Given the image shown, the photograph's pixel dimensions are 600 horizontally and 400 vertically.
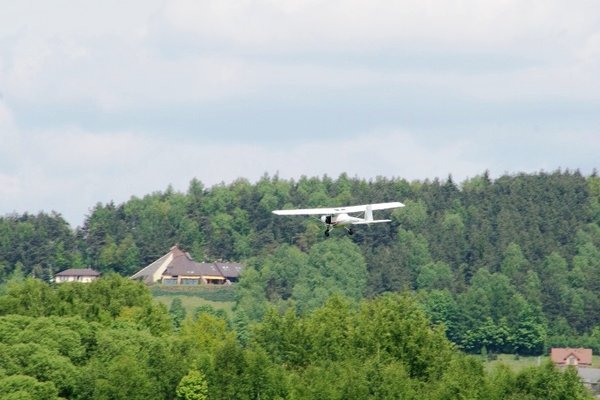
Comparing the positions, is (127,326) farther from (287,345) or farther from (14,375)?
(14,375)

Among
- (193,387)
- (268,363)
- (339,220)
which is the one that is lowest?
(193,387)

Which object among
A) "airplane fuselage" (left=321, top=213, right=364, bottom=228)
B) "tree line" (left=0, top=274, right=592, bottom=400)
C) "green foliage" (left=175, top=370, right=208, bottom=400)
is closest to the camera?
"airplane fuselage" (left=321, top=213, right=364, bottom=228)

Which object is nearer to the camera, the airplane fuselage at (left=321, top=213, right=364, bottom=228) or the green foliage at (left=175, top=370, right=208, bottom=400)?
the airplane fuselage at (left=321, top=213, right=364, bottom=228)

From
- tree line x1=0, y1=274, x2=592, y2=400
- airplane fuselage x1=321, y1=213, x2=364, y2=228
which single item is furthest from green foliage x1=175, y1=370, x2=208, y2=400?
airplane fuselage x1=321, y1=213, x2=364, y2=228

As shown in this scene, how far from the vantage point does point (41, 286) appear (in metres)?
168

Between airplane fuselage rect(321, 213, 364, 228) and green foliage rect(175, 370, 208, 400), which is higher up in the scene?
airplane fuselage rect(321, 213, 364, 228)

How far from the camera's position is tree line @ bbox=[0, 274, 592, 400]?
4646 inches

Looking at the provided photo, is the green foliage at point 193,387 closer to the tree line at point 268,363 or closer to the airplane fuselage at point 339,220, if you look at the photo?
the tree line at point 268,363

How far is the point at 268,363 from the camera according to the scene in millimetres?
124812

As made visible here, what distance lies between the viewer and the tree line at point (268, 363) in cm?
11800

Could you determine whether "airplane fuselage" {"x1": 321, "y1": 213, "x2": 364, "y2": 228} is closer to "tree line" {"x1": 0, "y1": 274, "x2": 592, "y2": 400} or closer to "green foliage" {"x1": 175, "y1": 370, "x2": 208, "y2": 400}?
"tree line" {"x1": 0, "y1": 274, "x2": 592, "y2": 400}

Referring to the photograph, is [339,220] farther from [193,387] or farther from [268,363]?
[193,387]

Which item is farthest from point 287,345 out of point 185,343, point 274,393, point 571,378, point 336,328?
point 571,378

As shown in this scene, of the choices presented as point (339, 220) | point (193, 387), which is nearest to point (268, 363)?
point (193, 387)
